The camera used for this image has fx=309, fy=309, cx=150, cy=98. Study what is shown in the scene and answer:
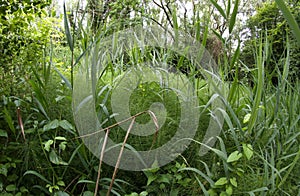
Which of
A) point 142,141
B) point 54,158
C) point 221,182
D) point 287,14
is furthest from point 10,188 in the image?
point 287,14

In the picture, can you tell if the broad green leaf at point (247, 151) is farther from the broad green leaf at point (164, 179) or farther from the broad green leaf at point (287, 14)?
the broad green leaf at point (287, 14)

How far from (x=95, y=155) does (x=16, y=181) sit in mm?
340

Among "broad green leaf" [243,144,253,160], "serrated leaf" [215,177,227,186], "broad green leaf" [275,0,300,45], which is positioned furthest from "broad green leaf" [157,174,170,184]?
"broad green leaf" [275,0,300,45]

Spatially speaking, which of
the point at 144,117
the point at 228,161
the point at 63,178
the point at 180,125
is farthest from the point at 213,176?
the point at 63,178

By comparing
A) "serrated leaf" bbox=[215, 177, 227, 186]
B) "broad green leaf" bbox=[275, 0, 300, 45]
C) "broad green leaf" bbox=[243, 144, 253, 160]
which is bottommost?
"serrated leaf" bbox=[215, 177, 227, 186]

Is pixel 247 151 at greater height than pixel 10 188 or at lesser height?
greater

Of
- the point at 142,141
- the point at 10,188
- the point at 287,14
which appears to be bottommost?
the point at 10,188

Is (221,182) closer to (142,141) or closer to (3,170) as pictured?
(142,141)

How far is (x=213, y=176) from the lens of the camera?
3.54ft

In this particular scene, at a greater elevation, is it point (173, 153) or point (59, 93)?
point (59, 93)

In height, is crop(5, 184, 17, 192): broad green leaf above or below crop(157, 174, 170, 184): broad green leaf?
below

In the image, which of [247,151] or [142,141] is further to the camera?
[142,141]

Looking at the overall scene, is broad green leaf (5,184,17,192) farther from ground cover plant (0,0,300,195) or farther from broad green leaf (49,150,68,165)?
broad green leaf (49,150,68,165)

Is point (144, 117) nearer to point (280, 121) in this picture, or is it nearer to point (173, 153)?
point (173, 153)
